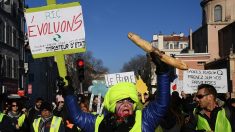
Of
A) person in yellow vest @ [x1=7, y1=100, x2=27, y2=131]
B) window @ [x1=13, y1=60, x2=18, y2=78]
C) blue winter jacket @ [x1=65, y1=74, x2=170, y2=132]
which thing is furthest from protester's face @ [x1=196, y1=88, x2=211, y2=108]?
window @ [x1=13, y1=60, x2=18, y2=78]

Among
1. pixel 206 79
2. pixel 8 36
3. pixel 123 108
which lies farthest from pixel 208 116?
pixel 8 36

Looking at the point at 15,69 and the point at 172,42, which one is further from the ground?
the point at 172,42

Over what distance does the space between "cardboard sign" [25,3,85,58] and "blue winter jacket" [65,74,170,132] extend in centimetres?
286

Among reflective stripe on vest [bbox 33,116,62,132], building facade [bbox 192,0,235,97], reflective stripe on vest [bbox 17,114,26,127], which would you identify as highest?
building facade [bbox 192,0,235,97]

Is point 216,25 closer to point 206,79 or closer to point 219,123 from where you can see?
point 206,79

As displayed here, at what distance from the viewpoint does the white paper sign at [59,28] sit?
764 cm

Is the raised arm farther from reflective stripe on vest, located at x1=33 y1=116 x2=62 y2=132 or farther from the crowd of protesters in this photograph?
reflective stripe on vest, located at x1=33 y1=116 x2=62 y2=132

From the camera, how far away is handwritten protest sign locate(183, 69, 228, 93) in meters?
17.3

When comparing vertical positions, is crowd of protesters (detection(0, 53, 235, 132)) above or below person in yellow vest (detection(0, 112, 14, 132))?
above

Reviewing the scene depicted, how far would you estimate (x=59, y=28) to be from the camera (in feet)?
25.1

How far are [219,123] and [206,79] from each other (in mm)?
11462

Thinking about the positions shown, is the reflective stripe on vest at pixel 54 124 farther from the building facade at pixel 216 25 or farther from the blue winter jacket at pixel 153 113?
the building facade at pixel 216 25

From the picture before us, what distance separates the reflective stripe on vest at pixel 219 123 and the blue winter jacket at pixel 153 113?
181cm

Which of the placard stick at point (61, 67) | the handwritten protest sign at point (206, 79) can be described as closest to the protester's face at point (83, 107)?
the placard stick at point (61, 67)
